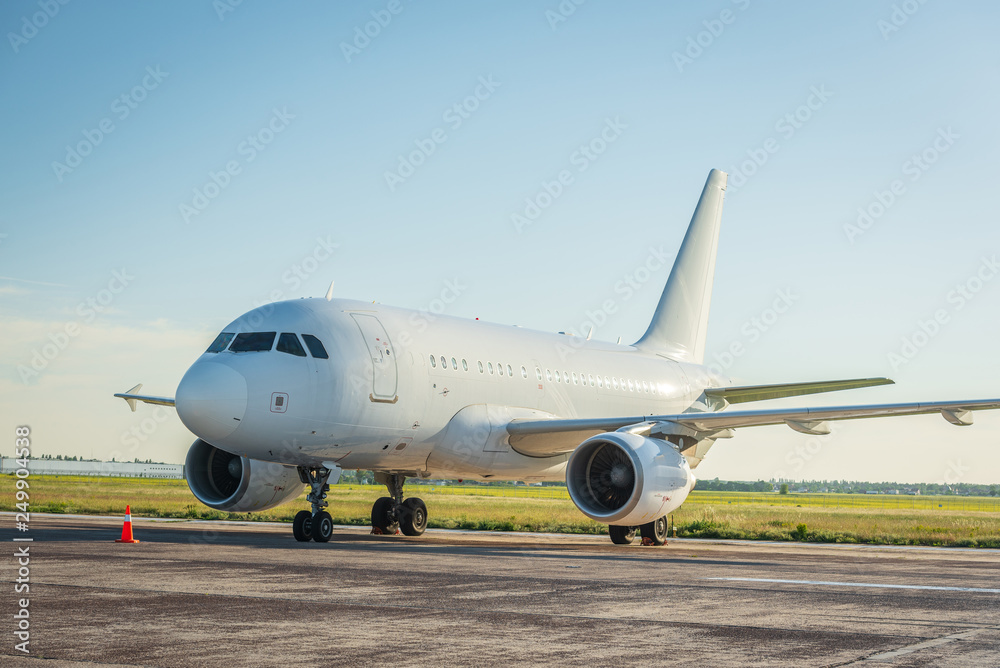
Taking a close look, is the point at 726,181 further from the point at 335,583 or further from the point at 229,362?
the point at 335,583

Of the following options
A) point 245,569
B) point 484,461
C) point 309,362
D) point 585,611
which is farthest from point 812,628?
point 484,461

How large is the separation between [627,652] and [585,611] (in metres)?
2.15

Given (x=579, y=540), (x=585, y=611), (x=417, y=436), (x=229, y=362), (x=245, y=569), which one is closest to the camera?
(x=585, y=611)

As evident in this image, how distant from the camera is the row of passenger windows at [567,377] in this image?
19.4m

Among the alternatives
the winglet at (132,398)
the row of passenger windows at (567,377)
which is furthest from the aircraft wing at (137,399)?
the row of passenger windows at (567,377)

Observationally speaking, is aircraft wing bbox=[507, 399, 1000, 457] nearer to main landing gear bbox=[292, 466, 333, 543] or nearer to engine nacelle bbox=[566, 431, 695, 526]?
engine nacelle bbox=[566, 431, 695, 526]

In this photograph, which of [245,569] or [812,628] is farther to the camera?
[245,569]

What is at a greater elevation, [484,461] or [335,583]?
[484,461]

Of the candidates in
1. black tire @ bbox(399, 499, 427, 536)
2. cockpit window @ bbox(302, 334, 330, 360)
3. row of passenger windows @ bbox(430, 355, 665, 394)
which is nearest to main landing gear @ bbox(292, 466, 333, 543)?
cockpit window @ bbox(302, 334, 330, 360)

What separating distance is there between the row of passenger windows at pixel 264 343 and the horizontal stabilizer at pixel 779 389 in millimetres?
11224

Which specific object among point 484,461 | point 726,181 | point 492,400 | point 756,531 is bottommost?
point 756,531

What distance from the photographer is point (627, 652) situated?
258 inches

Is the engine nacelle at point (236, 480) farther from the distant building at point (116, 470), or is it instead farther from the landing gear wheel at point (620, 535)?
the distant building at point (116, 470)

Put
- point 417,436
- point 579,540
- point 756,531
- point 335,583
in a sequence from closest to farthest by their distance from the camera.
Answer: point 335,583 → point 417,436 → point 579,540 → point 756,531
